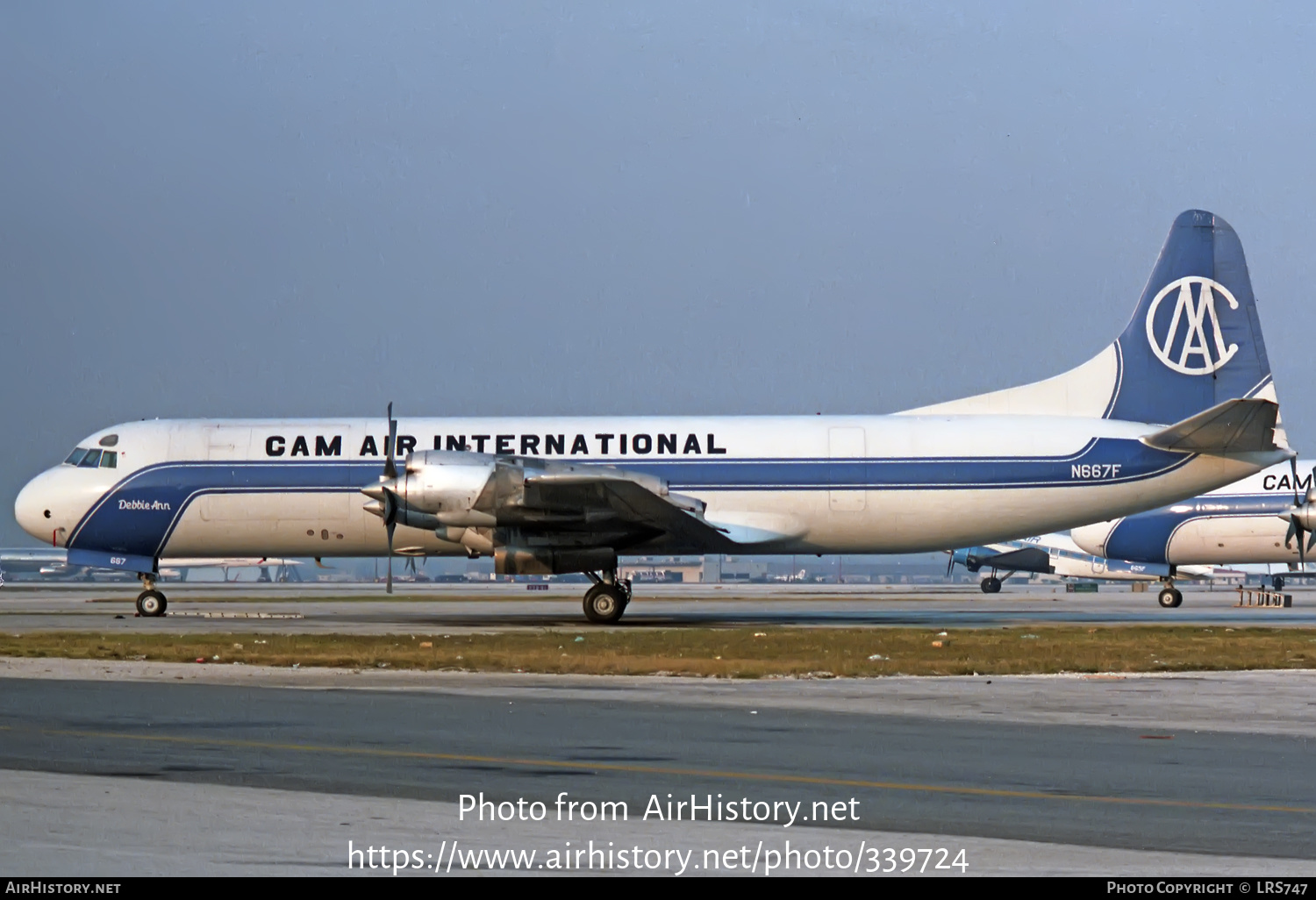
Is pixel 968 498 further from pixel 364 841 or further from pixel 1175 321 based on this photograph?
pixel 364 841

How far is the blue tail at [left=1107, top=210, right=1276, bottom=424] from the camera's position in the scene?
35.0 m

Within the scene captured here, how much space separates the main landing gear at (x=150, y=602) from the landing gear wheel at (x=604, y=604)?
11.2 metres

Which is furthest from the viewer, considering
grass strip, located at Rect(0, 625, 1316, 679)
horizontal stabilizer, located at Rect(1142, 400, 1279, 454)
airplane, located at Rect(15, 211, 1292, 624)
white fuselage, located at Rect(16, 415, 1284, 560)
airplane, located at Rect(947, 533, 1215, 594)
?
airplane, located at Rect(947, 533, 1215, 594)

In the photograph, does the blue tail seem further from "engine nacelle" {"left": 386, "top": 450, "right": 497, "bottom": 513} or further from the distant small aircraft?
the distant small aircraft

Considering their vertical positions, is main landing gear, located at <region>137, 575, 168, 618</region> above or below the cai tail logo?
below

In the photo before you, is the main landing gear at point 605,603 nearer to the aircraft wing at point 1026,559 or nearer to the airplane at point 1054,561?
the airplane at point 1054,561

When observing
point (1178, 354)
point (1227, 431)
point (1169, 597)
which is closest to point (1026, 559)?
point (1169, 597)

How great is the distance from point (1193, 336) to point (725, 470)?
1137 cm

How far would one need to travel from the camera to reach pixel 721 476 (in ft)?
110

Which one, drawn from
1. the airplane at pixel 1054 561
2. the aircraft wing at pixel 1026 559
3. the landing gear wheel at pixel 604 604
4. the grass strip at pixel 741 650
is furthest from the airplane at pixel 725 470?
the aircraft wing at pixel 1026 559

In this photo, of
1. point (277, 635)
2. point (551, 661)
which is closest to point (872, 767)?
point (551, 661)

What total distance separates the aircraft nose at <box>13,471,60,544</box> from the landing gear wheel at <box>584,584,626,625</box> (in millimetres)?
13419

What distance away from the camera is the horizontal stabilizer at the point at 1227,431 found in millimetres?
31547

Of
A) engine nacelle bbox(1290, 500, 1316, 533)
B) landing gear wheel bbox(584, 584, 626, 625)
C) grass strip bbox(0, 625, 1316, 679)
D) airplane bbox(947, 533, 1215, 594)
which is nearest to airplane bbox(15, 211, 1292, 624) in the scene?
landing gear wheel bbox(584, 584, 626, 625)
